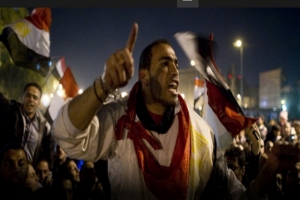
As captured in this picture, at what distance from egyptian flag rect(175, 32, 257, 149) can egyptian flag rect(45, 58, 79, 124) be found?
0.81 metres

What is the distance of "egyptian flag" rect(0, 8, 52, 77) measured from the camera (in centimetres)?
237

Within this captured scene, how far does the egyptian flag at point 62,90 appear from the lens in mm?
2266

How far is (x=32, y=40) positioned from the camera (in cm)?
239

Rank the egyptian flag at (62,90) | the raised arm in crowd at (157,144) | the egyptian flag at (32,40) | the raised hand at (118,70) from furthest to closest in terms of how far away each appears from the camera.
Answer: the egyptian flag at (32,40) → the egyptian flag at (62,90) → the raised arm in crowd at (157,144) → the raised hand at (118,70)

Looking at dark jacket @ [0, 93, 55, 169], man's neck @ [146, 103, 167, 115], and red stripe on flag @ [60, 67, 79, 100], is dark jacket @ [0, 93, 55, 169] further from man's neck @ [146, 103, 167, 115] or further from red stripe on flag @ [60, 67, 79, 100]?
man's neck @ [146, 103, 167, 115]

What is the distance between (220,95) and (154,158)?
0.70 metres

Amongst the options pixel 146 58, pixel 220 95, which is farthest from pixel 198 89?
pixel 146 58

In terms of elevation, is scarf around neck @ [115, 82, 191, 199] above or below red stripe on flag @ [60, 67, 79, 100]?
below

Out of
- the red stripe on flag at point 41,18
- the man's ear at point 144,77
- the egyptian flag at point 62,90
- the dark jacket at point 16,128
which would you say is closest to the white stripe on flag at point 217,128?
the man's ear at point 144,77

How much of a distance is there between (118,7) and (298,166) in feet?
5.63

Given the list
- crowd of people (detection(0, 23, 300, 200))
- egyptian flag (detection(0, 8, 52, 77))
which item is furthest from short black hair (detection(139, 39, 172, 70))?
egyptian flag (detection(0, 8, 52, 77))

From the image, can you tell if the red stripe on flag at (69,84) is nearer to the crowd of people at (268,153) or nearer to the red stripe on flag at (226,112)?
the red stripe on flag at (226,112)

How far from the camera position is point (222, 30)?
246 centimetres

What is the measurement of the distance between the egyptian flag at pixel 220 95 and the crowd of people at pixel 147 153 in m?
0.07
